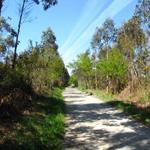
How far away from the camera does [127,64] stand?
49.4m

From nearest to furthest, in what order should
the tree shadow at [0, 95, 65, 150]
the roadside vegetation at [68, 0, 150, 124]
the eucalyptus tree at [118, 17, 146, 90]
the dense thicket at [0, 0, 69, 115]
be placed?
the tree shadow at [0, 95, 65, 150] → the dense thicket at [0, 0, 69, 115] → the roadside vegetation at [68, 0, 150, 124] → the eucalyptus tree at [118, 17, 146, 90]

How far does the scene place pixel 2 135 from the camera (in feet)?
39.1

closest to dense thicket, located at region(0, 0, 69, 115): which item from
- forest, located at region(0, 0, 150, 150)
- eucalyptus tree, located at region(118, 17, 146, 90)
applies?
forest, located at region(0, 0, 150, 150)

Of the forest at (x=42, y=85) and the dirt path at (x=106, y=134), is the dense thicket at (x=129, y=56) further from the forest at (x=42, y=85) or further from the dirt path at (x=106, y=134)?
the dirt path at (x=106, y=134)

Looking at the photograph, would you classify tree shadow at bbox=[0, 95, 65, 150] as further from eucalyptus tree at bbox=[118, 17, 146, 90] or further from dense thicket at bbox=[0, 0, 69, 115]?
eucalyptus tree at bbox=[118, 17, 146, 90]

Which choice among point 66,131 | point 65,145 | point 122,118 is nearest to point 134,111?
point 122,118

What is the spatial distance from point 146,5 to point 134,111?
14073 mm

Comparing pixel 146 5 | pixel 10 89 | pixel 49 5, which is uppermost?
pixel 146 5

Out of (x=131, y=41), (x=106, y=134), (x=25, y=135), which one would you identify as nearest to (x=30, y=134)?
(x=25, y=135)

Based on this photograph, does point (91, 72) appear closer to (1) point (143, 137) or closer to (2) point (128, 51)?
(2) point (128, 51)

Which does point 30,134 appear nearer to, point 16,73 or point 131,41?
point 16,73

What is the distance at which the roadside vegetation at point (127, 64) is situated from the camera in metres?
29.7

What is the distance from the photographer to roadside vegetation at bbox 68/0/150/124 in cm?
2966

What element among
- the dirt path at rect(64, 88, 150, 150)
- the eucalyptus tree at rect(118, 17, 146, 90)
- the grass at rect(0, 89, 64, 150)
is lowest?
the dirt path at rect(64, 88, 150, 150)
